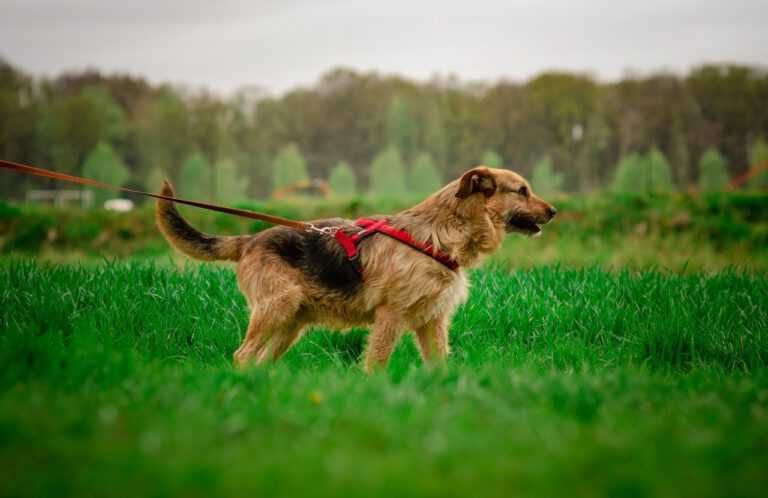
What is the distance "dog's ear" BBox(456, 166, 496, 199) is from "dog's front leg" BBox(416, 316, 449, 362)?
102 cm

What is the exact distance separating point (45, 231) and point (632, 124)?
90.8 ft

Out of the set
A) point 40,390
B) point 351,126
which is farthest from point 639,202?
point 351,126

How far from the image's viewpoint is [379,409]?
3471mm

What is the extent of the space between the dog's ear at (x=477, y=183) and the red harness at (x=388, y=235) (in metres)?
0.52

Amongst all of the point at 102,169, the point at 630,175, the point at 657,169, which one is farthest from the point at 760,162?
the point at 102,169

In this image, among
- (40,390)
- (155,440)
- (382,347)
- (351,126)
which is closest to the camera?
(155,440)

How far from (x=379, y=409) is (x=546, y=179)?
2887cm

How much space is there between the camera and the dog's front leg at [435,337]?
541 centimetres

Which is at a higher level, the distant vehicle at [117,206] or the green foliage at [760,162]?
the green foliage at [760,162]

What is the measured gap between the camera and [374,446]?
302 centimetres

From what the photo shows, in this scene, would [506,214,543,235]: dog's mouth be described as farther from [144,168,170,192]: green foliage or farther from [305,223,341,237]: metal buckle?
[144,168,170,192]: green foliage

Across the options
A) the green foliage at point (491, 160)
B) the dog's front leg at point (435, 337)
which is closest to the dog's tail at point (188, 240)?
the dog's front leg at point (435, 337)

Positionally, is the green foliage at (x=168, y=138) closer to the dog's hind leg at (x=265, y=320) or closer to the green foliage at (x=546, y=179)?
the green foliage at (x=546, y=179)

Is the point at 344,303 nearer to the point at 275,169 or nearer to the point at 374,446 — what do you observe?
the point at 374,446
